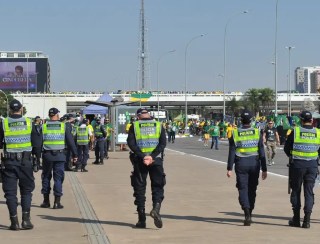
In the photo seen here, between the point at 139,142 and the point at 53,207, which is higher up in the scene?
the point at 139,142

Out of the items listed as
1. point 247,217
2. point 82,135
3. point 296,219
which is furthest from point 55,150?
point 82,135

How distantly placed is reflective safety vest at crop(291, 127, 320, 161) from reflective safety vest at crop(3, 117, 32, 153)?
12.1ft

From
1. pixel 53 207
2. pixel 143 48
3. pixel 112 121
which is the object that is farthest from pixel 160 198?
pixel 143 48

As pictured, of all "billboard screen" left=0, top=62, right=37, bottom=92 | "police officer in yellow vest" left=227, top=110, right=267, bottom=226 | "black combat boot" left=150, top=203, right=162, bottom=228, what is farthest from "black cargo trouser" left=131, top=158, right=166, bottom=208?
"billboard screen" left=0, top=62, right=37, bottom=92

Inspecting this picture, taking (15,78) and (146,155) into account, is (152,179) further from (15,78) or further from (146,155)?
(15,78)

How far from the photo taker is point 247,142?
1091 centimetres

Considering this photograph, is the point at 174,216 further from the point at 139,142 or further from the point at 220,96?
the point at 220,96

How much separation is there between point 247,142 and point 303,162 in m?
0.85

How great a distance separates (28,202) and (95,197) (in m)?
4.33

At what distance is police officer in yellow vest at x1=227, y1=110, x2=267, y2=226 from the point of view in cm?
1072

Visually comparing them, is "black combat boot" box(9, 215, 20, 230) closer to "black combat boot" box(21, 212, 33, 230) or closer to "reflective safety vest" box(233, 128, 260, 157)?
"black combat boot" box(21, 212, 33, 230)

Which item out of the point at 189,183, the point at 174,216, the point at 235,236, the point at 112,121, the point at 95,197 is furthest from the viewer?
the point at 112,121

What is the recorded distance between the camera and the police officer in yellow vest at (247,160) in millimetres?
10723

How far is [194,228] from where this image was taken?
10.4 m
